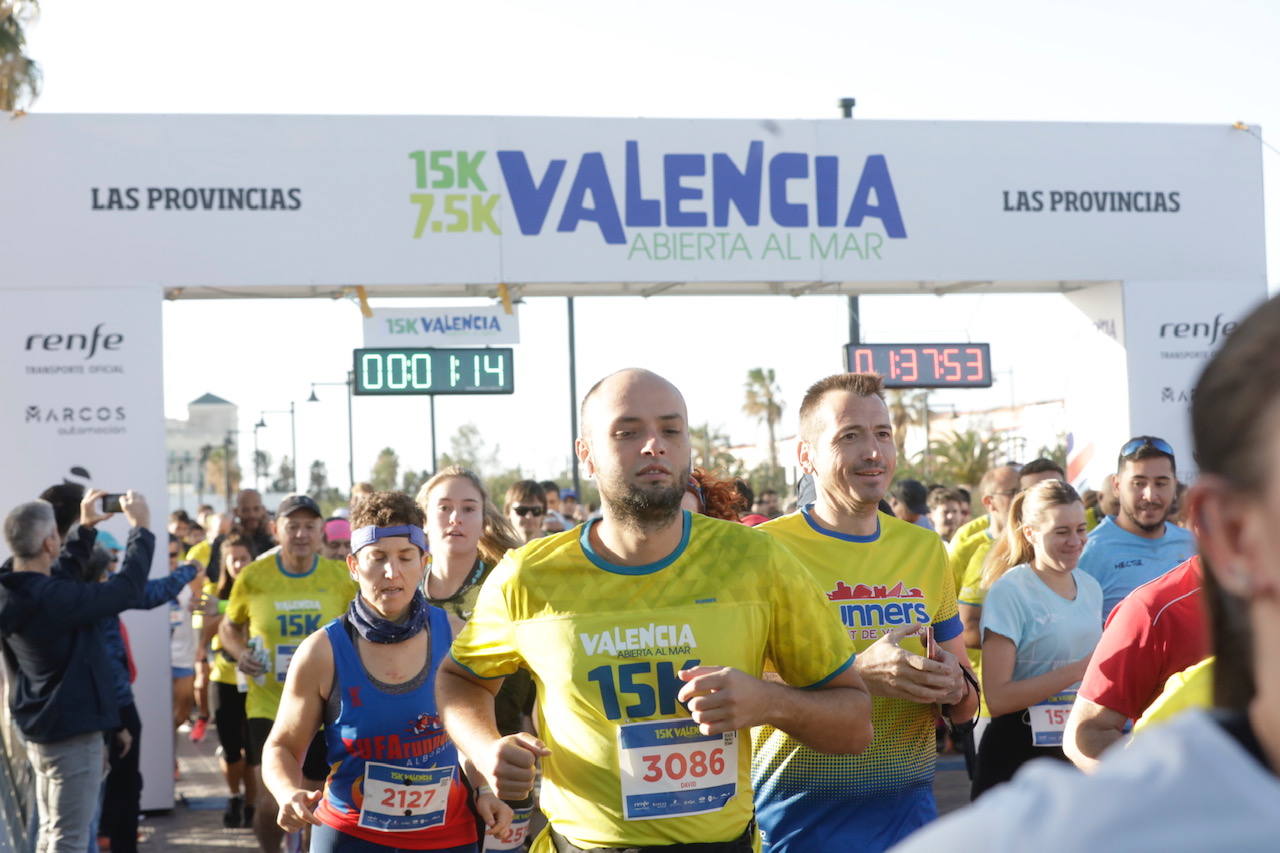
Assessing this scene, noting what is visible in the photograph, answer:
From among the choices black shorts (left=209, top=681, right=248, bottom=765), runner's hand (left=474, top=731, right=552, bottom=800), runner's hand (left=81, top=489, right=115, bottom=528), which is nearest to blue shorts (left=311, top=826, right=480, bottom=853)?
runner's hand (left=474, top=731, right=552, bottom=800)

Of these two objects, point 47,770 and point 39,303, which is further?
point 39,303

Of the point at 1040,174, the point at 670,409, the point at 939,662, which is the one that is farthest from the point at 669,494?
the point at 1040,174

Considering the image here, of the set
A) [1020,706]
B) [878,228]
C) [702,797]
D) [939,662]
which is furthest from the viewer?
[878,228]

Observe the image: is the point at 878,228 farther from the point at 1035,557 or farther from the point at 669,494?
the point at 669,494

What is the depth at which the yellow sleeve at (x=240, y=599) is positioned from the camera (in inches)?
298

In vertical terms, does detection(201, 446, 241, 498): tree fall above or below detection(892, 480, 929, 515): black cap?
above

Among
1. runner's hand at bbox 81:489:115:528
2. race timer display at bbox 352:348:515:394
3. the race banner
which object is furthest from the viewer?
race timer display at bbox 352:348:515:394

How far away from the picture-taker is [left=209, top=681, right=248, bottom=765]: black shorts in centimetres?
877

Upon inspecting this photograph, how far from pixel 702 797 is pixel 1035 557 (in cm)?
275

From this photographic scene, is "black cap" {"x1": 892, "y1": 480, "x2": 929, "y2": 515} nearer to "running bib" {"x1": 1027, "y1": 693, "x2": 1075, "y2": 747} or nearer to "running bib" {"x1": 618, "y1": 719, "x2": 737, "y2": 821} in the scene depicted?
"running bib" {"x1": 1027, "y1": 693, "x2": 1075, "y2": 747}

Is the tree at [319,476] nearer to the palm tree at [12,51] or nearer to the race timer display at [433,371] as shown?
the palm tree at [12,51]

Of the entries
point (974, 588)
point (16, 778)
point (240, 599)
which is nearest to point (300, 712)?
point (16, 778)

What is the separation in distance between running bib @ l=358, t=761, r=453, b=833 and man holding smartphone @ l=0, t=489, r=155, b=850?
2.50 m

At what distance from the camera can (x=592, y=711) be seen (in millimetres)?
2984
